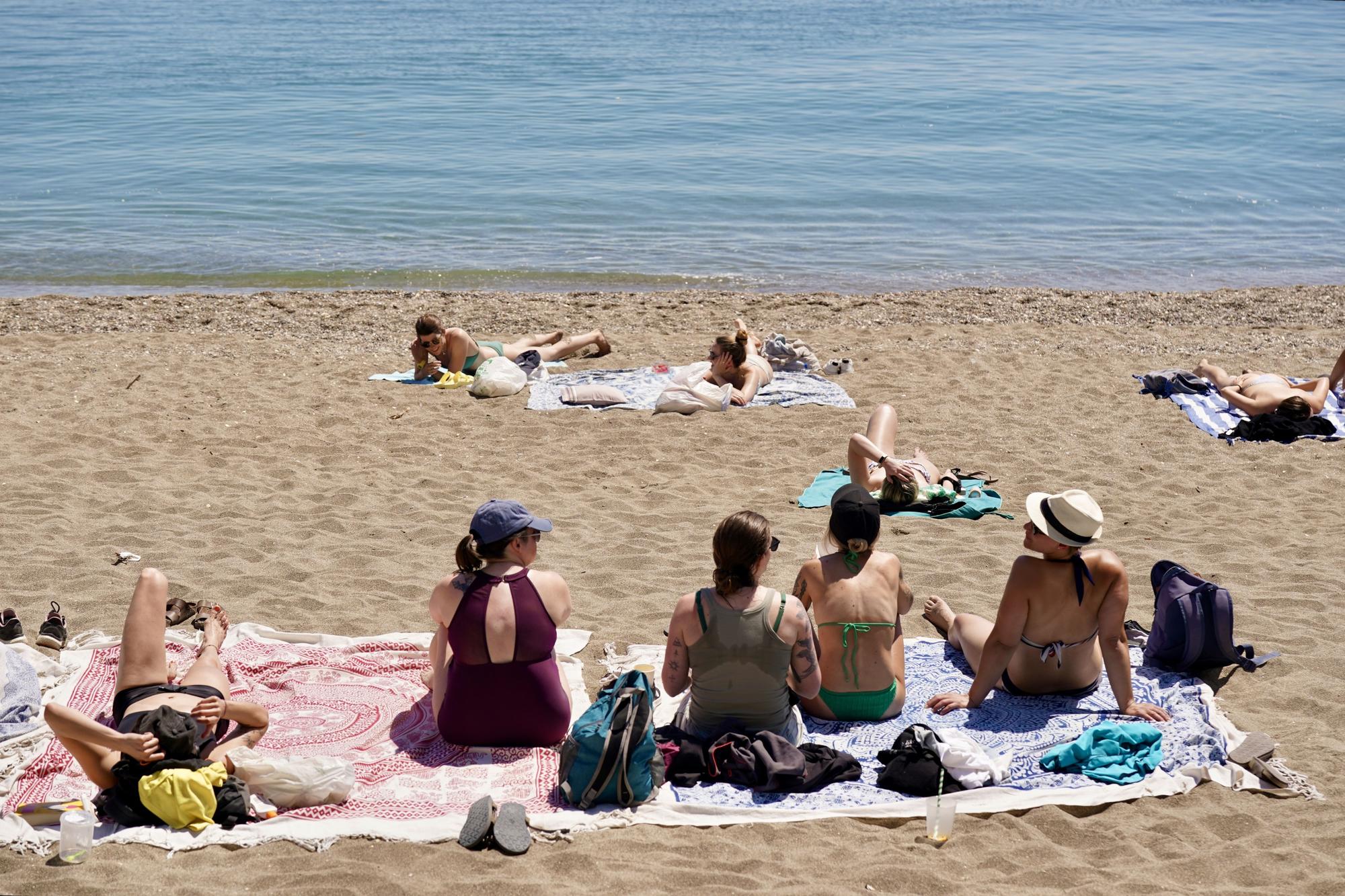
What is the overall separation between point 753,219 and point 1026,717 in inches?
603

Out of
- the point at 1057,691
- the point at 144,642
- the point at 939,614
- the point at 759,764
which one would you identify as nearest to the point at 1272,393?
the point at 939,614

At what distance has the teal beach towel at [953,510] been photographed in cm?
771

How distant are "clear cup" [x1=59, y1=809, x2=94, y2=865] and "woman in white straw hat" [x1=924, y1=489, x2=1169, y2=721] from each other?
10.8 feet

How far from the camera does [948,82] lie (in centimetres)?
3397

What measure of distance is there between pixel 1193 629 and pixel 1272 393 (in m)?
4.87

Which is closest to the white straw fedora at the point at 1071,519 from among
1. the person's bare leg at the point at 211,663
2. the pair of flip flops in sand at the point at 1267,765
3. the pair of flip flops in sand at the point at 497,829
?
the pair of flip flops in sand at the point at 1267,765

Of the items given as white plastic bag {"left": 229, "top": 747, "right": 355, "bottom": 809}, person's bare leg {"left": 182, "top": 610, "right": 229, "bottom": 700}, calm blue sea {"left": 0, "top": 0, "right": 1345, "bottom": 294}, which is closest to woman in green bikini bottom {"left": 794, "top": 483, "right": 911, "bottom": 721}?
white plastic bag {"left": 229, "top": 747, "right": 355, "bottom": 809}

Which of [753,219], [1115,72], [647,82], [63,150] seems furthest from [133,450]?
[1115,72]

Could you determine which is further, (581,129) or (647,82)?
(647,82)

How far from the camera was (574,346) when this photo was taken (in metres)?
11.6

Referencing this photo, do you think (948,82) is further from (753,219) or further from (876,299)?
(876,299)

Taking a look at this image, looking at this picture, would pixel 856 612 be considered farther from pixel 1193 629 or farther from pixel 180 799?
pixel 180 799

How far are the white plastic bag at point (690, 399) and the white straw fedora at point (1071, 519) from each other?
196 inches

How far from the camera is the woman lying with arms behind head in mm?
4457
